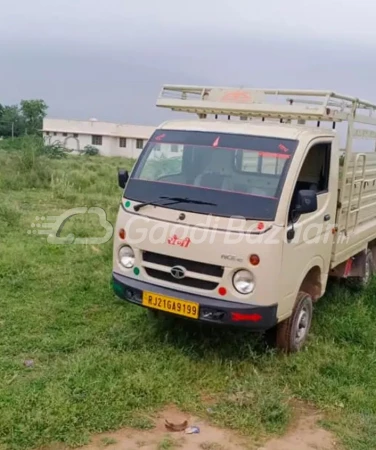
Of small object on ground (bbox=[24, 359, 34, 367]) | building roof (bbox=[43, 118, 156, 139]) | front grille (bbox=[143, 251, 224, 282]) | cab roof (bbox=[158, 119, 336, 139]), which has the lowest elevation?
small object on ground (bbox=[24, 359, 34, 367])

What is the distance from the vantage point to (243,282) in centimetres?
412

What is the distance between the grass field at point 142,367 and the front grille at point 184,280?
69 cm

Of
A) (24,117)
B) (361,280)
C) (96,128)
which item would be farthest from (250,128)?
(24,117)

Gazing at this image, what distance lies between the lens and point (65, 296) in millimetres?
5996

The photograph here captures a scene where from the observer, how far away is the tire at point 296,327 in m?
4.64

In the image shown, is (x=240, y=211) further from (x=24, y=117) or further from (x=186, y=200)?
(x=24, y=117)

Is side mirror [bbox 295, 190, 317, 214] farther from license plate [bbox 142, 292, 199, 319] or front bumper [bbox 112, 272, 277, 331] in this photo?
license plate [bbox 142, 292, 199, 319]

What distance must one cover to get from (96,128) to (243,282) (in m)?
49.9

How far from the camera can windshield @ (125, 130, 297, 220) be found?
427 cm

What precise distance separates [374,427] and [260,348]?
1311mm

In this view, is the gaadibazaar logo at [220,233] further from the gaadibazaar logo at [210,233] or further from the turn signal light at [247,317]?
the turn signal light at [247,317]

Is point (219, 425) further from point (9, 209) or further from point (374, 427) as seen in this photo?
point (9, 209)

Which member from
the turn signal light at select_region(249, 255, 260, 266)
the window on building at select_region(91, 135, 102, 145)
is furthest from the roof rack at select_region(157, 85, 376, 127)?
the window on building at select_region(91, 135, 102, 145)

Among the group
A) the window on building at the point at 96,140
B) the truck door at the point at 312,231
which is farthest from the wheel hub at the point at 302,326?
the window on building at the point at 96,140
